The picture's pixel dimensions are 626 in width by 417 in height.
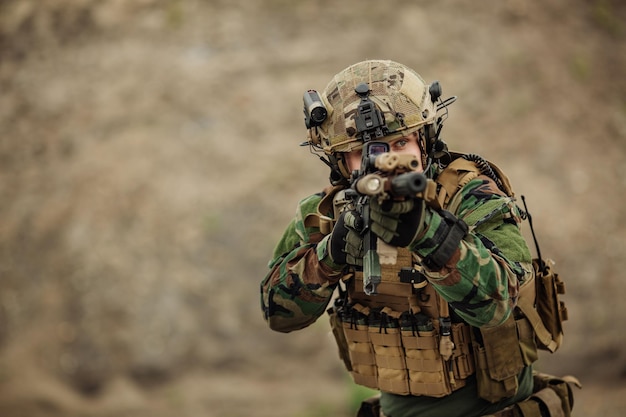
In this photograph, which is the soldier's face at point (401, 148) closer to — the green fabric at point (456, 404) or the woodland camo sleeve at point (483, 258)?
the woodland camo sleeve at point (483, 258)

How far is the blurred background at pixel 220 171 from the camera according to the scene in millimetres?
8188

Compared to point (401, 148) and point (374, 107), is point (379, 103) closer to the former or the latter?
point (374, 107)

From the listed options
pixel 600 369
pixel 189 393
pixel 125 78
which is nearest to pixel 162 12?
pixel 125 78

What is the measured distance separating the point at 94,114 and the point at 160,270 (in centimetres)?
255

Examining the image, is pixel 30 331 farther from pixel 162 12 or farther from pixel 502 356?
pixel 502 356

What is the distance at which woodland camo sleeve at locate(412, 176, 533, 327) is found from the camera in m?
2.62

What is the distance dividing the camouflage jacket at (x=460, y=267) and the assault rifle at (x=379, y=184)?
168 mm

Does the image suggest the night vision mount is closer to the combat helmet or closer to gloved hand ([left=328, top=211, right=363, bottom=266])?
the combat helmet

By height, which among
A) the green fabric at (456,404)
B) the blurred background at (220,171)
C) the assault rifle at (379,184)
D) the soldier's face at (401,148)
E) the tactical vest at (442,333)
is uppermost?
the blurred background at (220,171)

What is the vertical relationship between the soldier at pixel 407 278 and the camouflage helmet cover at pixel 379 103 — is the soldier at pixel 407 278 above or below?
below

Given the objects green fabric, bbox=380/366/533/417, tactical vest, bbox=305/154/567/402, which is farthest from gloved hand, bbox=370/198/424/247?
green fabric, bbox=380/366/533/417

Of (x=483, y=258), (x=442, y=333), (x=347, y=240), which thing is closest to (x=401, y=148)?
(x=347, y=240)

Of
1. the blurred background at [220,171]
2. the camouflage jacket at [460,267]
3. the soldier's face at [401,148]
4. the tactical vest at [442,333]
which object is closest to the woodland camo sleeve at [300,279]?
the camouflage jacket at [460,267]

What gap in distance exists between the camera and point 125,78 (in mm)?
9984
